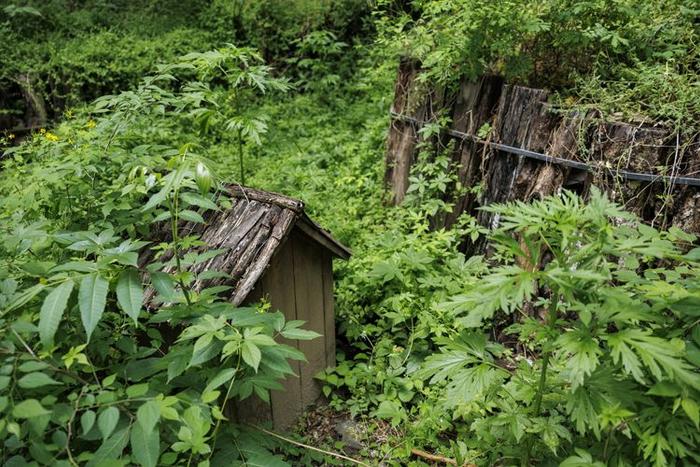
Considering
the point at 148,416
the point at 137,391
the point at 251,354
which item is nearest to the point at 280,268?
the point at 251,354

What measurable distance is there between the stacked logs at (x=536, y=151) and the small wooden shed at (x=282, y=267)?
1.09 m

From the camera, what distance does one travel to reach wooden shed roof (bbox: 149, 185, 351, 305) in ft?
8.47

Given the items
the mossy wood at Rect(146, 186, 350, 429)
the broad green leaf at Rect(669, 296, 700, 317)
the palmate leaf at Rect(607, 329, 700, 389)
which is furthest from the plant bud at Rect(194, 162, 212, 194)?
the broad green leaf at Rect(669, 296, 700, 317)

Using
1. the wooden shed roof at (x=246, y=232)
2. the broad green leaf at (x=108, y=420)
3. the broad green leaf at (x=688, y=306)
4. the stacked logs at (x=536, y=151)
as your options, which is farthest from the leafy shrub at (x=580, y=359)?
the broad green leaf at (x=108, y=420)

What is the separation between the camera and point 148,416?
1.58 m

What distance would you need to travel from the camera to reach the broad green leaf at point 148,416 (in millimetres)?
1554

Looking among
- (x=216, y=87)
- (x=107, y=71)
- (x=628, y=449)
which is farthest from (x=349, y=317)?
(x=107, y=71)

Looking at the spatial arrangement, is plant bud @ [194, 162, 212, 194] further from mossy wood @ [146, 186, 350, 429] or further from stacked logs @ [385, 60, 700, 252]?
stacked logs @ [385, 60, 700, 252]

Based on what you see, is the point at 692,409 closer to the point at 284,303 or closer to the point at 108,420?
the point at 108,420

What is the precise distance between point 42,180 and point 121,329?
1093mm

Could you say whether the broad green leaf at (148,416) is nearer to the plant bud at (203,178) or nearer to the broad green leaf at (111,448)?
the broad green leaf at (111,448)

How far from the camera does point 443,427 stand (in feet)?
10.0

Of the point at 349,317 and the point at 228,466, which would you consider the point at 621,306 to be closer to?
the point at 228,466

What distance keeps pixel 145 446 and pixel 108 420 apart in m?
0.15
